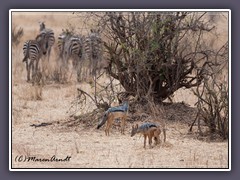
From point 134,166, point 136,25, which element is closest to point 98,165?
point 134,166

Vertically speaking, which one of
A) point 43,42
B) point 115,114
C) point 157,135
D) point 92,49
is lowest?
point 157,135

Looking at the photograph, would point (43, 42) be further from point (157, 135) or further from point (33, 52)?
point (157, 135)

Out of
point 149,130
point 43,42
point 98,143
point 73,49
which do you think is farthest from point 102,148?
point 43,42

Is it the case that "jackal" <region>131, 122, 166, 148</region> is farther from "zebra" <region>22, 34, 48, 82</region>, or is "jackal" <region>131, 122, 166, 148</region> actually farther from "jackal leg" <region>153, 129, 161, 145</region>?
"zebra" <region>22, 34, 48, 82</region>

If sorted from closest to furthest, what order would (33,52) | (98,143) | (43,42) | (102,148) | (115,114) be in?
(102,148)
(98,143)
(115,114)
(33,52)
(43,42)

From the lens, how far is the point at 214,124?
1005 cm

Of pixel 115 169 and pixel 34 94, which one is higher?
pixel 34 94

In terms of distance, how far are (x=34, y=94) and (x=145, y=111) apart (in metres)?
3.39

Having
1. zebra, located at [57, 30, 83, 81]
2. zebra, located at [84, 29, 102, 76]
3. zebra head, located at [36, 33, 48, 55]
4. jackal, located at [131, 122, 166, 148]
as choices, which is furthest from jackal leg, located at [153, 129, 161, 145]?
zebra head, located at [36, 33, 48, 55]

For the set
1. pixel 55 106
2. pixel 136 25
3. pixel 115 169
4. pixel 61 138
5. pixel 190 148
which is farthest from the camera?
pixel 55 106

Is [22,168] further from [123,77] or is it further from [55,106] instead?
[55,106]

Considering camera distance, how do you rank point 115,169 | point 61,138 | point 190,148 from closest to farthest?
point 115,169
point 190,148
point 61,138

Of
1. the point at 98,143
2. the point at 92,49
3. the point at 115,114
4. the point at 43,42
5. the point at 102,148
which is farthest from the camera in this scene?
the point at 43,42

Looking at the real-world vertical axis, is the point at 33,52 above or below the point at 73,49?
below
